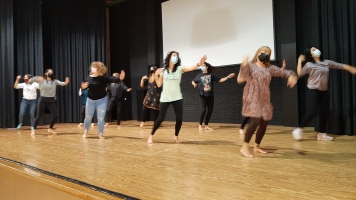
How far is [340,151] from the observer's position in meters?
3.53

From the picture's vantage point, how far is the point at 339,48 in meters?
5.05

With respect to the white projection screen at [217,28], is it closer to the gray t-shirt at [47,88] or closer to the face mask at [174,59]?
the face mask at [174,59]

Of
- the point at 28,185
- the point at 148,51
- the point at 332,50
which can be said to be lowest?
the point at 28,185

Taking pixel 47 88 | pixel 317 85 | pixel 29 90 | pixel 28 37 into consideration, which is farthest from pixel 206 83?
pixel 28 37

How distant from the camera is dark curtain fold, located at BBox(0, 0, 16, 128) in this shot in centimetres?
858

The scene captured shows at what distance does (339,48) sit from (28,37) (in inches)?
316

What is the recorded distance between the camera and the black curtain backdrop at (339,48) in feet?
15.9

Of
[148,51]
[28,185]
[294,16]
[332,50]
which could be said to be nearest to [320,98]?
[332,50]

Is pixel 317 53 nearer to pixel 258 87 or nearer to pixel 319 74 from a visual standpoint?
pixel 319 74

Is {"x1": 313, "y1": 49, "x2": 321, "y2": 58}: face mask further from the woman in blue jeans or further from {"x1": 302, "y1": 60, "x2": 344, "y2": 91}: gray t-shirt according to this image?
the woman in blue jeans

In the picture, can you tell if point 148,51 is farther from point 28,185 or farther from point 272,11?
point 28,185

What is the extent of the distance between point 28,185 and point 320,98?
389 cm

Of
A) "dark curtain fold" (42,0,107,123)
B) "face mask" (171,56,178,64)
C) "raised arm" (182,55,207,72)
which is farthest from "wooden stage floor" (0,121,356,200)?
"dark curtain fold" (42,0,107,123)

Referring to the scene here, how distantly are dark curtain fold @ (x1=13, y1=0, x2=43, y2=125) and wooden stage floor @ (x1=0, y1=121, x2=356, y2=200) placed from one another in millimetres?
5156
